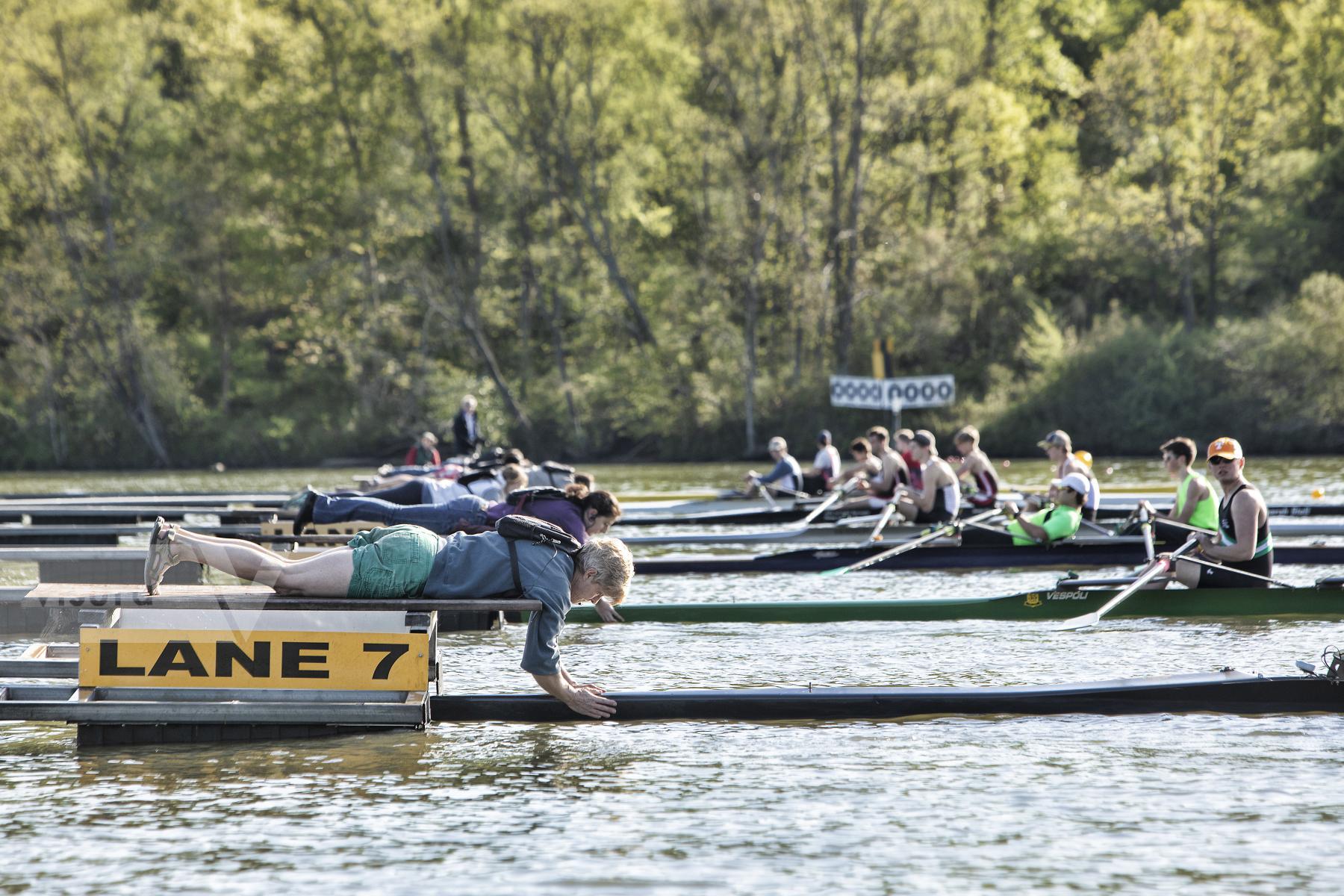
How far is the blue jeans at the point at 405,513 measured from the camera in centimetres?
1059

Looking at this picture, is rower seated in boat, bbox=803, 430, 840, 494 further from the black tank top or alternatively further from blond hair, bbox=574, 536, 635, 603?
blond hair, bbox=574, 536, 635, 603

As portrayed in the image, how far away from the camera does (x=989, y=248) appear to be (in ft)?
134

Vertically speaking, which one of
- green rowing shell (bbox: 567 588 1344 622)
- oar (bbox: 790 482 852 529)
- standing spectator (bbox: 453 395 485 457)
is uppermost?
standing spectator (bbox: 453 395 485 457)

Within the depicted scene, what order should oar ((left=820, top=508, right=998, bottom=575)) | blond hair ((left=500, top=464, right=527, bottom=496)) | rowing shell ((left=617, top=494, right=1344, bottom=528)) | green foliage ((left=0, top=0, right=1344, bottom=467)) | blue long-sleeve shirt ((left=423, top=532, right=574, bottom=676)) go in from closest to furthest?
1. blue long-sleeve shirt ((left=423, top=532, right=574, bottom=676))
2. oar ((left=820, top=508, right=998, bottom=575))
3. blond hair ((left=500, top=464, right=527, bottom=496))
4. rowing shell ((left=617, top=494, right=1344, bottom=528))
5. green foliage ((left=0, top=0, right=1344, bottom=467))

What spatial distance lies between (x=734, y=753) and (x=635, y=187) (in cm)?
3580

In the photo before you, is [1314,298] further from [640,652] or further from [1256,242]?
[640,652]

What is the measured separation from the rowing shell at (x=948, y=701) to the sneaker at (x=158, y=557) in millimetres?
1328

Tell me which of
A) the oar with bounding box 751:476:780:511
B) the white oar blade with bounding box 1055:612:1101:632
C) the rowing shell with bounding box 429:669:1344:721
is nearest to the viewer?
the rowing shell with bounding box 429:669:1344:721

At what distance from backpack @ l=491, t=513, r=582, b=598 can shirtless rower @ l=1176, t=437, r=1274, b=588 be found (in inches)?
209

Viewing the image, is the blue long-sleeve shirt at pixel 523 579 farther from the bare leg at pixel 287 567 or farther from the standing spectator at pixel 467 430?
the standing spectator at pixel 467 430

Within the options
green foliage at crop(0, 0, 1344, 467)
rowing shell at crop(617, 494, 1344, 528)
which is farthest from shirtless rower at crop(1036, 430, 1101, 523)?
green foliage at crop(0, 0, 1344, 467)

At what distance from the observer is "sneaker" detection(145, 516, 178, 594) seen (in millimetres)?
6395

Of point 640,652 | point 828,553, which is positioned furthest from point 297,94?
point 640,652

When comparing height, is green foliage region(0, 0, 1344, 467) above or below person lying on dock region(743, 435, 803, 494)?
above
